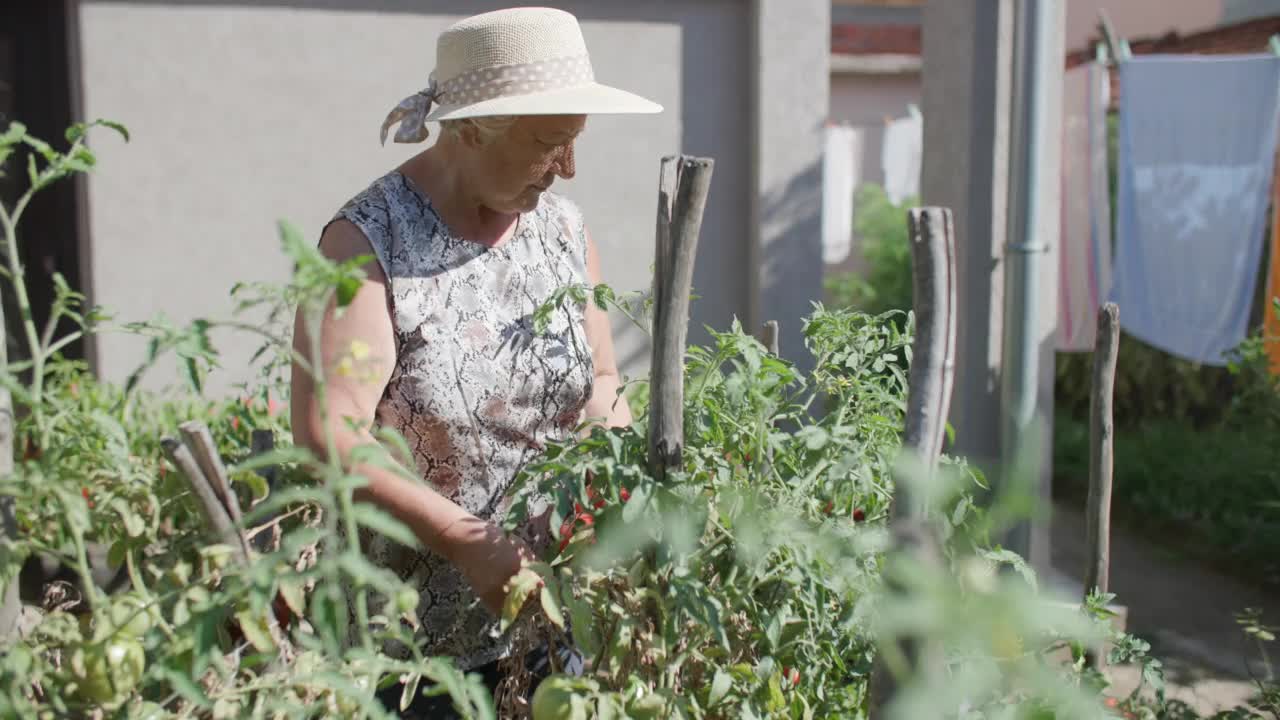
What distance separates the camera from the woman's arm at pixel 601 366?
75.1 inches

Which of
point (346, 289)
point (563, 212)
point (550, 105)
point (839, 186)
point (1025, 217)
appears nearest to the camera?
point (346, 289)

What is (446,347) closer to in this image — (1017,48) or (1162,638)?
(1017,48)

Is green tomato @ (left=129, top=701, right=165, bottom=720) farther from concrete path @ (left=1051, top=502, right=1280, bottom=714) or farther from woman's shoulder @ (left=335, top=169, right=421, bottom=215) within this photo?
concrete path @ (left=1051, top=502, right=1280, bottom=714)

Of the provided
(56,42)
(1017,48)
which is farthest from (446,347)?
(56,42)

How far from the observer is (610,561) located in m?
1.20

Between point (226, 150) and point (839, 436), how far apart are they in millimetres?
3544

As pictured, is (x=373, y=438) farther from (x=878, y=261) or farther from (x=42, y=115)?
(x=878, y=261)

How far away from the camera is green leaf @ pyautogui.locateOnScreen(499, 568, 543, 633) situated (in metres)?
1.29

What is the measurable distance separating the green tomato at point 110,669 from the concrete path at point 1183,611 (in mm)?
2964

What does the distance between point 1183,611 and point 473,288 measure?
167 inches

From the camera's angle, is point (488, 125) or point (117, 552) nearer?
point (117, 552)

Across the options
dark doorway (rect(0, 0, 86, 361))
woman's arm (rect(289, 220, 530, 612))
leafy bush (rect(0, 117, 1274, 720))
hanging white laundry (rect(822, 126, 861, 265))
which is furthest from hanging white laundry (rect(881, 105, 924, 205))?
woman's arm (rect(289, 220, 530, 612))

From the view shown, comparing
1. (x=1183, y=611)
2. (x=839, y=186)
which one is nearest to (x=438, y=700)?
(x=1183, y=611)

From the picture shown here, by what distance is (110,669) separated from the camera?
3.45 feet
